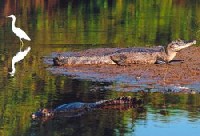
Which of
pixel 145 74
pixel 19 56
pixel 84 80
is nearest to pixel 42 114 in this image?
pixel 84 80

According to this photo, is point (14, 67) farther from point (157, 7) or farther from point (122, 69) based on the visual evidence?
point (157, 7)

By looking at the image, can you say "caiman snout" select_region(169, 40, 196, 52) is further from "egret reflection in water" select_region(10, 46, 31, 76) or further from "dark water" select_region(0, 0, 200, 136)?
"egret reflection in water" select_region(10, 46, 31, 76)

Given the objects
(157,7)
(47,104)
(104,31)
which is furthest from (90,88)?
(157,7)

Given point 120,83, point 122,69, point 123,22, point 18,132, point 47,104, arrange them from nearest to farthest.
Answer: point 18,132 → point 47,104 → point 120,83 → point 122,69 → point 123,22

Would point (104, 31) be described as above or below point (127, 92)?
above

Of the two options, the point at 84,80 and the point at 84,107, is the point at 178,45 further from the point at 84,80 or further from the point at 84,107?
the point at 84,107

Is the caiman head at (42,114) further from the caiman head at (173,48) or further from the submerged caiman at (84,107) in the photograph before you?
the caiman head at (173,48)

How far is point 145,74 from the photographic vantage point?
17.1 metres

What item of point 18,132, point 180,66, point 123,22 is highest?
point 123,22

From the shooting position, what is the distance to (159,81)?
52.9ft

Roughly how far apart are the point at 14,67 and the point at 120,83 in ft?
12.4

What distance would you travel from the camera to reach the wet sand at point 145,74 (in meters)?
15.8

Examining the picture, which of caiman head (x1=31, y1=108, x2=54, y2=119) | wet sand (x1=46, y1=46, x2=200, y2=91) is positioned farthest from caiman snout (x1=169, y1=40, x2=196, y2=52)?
caiman head (x1=31, y1=108, x2=54, y2=119)

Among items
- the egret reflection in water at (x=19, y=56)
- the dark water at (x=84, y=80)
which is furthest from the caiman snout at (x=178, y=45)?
the egret reflection in water at (x=19, y=56)
